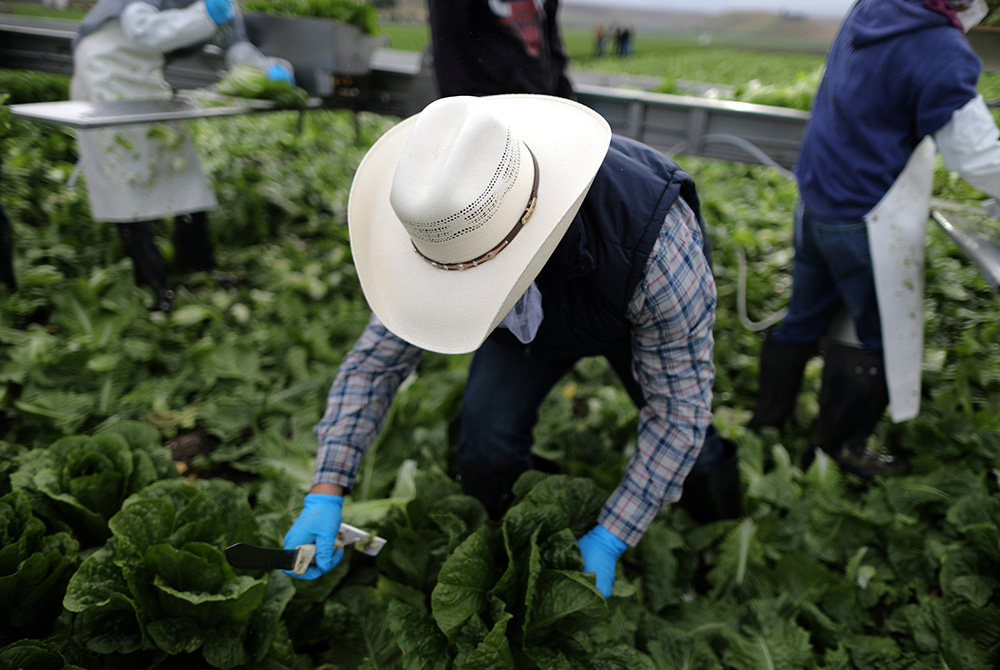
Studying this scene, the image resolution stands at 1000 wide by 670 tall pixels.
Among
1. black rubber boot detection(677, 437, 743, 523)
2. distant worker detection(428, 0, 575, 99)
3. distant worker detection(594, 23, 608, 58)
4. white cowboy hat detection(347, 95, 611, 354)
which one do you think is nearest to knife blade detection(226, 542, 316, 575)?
white cowboy hat detection(347, 95, 611, 354)

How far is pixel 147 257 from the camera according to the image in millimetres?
3582

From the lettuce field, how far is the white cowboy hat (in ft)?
2.26

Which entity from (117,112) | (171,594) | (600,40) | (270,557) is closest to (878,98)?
(600,40)

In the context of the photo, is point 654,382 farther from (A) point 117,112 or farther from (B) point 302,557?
(A) point 117,112

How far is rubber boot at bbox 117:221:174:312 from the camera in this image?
354cm

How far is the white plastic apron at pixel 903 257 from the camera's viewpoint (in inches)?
86.7

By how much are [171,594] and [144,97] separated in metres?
2.97

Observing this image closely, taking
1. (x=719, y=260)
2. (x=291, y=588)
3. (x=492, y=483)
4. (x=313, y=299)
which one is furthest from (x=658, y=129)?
(x=291, y=588)

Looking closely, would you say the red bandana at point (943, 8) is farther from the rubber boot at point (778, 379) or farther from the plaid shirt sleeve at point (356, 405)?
the plaid shirt sleeve at point (356, 405)

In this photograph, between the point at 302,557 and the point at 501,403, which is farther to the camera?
the point at 501,403

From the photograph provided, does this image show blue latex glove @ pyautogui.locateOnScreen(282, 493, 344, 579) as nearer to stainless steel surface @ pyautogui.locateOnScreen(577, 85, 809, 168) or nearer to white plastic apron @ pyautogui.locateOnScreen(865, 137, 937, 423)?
white plastic apron @ pyautogui.locateOnScreen(865, 137, 937, 423)

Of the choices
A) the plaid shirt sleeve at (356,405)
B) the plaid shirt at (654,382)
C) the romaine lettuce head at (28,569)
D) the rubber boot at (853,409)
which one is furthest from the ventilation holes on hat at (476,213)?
the rubber boot at (853,409)

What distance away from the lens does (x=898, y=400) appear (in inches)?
94.7

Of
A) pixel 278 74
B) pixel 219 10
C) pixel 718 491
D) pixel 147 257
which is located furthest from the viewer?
pixel 278 74
